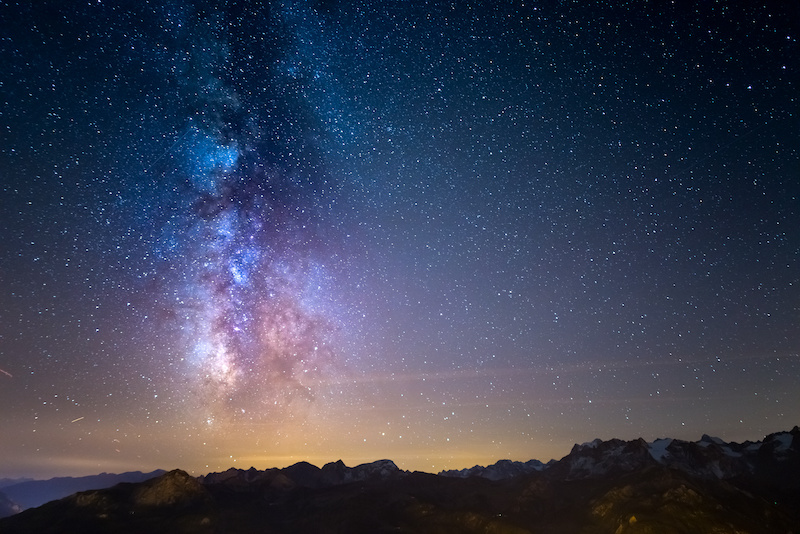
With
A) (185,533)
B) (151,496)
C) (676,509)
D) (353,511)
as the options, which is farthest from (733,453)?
(151,496)

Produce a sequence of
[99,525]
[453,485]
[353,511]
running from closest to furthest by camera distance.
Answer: [99,525] < [353,511] < [453,485]

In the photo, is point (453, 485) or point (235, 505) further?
point (453, 485)

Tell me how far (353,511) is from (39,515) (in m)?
98.1

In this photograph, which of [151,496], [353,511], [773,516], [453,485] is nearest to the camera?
[773,516]

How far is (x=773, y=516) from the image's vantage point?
418 ft

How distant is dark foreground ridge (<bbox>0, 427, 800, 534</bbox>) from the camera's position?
124 metres

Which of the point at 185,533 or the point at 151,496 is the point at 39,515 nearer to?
the point at 151,496

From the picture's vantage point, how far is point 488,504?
158 metres

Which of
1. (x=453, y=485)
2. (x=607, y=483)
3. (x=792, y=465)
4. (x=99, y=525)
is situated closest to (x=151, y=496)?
(x=99, y=525)

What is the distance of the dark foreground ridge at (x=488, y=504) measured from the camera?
12444 centimetres

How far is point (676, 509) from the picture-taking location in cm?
13012

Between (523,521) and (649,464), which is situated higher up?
(649,464)

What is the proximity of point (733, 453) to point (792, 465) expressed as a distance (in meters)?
29.9

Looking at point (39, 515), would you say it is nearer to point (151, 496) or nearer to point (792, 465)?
point (151, 496)
